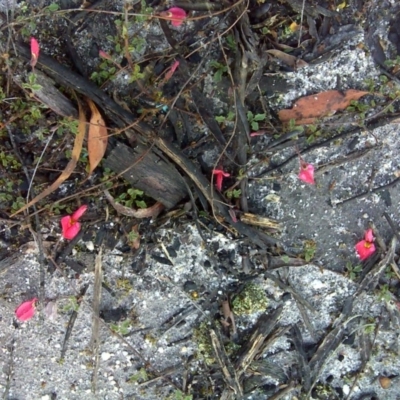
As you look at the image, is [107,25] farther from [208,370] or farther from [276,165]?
[208,370]

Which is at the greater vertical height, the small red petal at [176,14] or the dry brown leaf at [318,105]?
the small red petal at [176,14]

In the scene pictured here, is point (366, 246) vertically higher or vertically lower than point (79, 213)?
lower

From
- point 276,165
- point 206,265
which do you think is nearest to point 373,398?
point 206,265

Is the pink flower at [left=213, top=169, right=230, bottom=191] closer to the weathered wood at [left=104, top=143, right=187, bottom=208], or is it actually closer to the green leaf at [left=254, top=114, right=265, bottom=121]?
the weathered wood at [left=104, top=143, right=187, bottom=208]

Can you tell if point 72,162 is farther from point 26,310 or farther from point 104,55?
point 26,310

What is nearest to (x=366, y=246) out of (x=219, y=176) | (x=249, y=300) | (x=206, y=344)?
(x=249, y=300)

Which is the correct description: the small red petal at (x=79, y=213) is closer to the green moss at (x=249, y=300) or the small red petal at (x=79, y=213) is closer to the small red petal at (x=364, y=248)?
the green moss at (x=249, y=300)

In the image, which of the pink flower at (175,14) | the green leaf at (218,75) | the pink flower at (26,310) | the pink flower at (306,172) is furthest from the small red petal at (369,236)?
the pink flower at (26,310)
